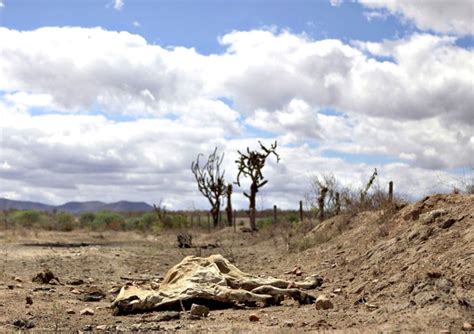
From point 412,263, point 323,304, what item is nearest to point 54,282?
point 323,304

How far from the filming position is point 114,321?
8367 mm

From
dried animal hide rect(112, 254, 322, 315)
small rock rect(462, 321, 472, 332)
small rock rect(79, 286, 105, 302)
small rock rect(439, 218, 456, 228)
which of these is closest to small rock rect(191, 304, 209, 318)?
dried animal hide rect(112, 254, 322, 315)

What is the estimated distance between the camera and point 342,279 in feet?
35.3

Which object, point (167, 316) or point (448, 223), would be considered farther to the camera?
point (448, 223)

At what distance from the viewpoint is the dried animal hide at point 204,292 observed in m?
8.94

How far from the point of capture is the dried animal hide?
894cm

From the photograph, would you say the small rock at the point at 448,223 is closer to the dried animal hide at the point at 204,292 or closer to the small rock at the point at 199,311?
the dried animal hide at the point at 204,292

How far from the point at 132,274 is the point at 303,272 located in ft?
13.1

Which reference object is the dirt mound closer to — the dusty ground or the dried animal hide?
the dusty ground

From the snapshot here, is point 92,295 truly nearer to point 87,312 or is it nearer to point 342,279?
point 87,312

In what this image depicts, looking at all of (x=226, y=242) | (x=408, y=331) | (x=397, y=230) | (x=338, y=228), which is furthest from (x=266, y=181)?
(x=408, y=331)

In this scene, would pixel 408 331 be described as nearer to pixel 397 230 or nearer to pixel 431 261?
pixel 431 261

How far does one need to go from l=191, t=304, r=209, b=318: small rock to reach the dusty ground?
0.34 ft

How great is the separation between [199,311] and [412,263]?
325 centimetres
